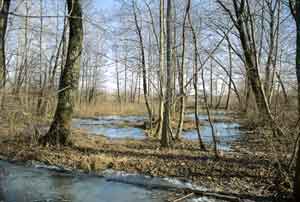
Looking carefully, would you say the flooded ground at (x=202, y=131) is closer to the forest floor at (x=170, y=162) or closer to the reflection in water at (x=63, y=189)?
the forest floor at (x=170, y=162)

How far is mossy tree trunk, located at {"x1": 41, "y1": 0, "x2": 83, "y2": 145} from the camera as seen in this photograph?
32.3 feet

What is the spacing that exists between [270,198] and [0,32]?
9.19 meters

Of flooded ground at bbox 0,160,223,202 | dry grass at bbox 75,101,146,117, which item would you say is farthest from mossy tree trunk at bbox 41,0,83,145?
dry grass at bbox 75,101,146,117

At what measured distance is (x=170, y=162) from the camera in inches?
320

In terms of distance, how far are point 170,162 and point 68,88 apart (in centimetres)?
434

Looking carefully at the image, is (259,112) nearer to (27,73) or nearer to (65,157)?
(65,157)

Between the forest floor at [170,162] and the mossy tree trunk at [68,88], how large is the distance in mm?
420

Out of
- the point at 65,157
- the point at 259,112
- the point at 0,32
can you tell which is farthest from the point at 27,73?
the point at 259,112

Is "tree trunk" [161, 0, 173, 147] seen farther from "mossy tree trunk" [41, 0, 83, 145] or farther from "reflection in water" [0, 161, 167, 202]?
"reflection in water" [0, 161, 167, 202]

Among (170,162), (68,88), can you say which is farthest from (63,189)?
(68,88)

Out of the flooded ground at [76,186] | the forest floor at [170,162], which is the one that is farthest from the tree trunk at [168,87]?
the flooded ground at [76,186]

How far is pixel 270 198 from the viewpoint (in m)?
5.62

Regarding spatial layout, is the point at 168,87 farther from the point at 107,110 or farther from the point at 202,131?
the point at 107,110

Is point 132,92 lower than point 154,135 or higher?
higher
